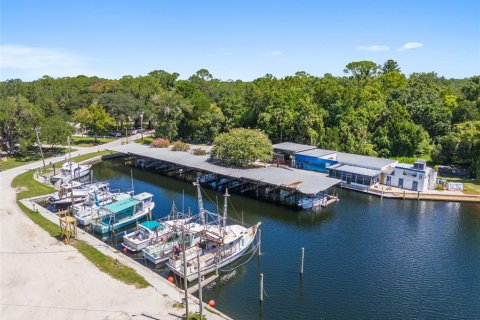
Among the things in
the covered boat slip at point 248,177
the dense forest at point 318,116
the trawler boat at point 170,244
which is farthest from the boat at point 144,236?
the dense forest at point 318,116

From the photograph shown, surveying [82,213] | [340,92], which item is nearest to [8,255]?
[82,213]

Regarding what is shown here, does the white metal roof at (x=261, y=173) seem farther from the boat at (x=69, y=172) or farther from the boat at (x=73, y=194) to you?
the boat at (x=73, y=194)

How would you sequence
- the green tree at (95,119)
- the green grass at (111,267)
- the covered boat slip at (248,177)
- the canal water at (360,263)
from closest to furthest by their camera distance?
the canal water at (360,263) < the green grass at (111,267) < the covered boat slip at (248,177) < the green tree at (95,119)

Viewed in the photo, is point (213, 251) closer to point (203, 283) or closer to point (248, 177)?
point (203, 283)

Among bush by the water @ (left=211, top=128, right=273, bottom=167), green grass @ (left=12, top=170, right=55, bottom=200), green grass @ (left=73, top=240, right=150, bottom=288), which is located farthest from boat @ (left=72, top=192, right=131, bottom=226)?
bush by the water @ (left=211, top=128, right=273, bottom=167)

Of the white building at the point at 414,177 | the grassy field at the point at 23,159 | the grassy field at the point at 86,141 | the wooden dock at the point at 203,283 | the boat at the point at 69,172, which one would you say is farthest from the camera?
the grassy field at the point at 86,141

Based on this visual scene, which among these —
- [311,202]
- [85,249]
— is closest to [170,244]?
[85,249]

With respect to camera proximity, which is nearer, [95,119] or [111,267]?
[111,267]
